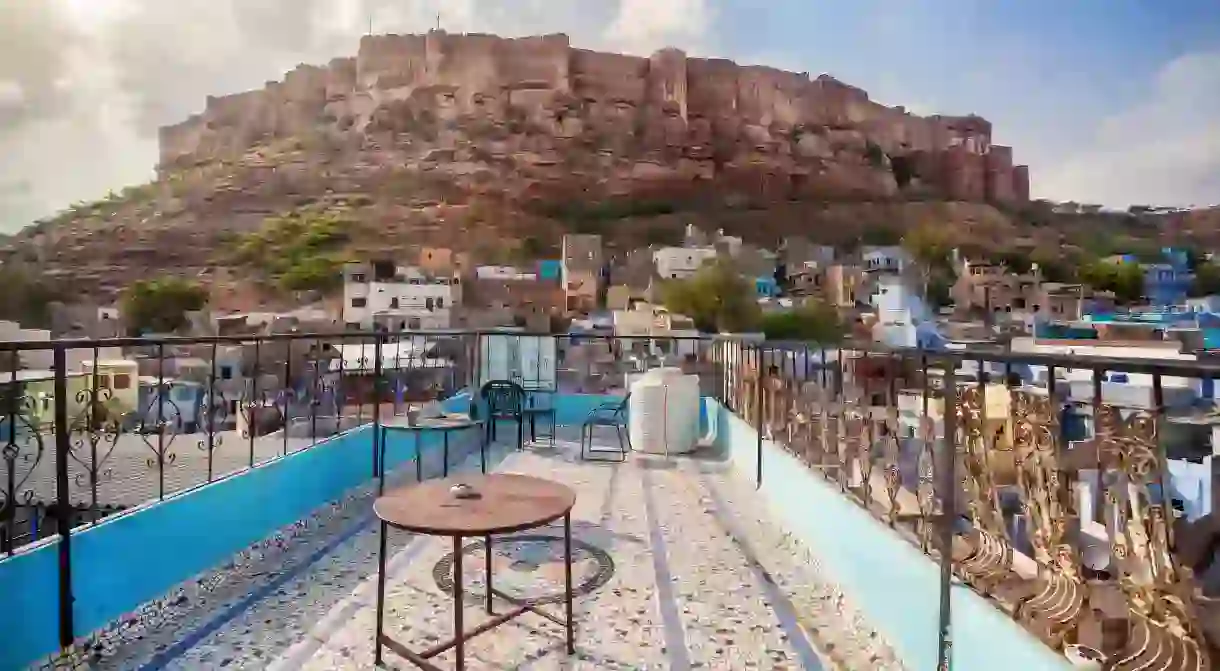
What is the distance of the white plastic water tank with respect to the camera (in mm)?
4973

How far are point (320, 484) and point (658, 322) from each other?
2111cm

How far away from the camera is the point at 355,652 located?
1.92m

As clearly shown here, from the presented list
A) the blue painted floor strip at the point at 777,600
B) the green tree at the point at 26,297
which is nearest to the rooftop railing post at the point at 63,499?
the blue painted floor strip at the point at 777,600

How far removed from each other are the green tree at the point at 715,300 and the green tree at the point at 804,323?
0.85 meters

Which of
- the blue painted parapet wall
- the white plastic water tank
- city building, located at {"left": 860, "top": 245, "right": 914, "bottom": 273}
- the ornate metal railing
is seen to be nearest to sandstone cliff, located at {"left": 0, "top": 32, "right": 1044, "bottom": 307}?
city building, located at {"left": 860, "top": 245, "right": 914, "bottom": 273}

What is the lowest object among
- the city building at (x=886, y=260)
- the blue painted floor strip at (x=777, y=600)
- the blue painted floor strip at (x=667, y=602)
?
the blue painted floor strip at (x=777, y=600)

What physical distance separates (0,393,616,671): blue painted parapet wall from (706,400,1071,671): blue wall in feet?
7.03

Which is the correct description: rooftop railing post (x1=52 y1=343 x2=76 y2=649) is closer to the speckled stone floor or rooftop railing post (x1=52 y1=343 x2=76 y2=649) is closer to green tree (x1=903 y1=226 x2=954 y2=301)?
the speckled stone floor

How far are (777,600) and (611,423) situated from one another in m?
2.84

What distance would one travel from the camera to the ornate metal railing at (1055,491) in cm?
106

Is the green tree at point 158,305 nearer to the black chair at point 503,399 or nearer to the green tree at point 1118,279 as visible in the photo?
the black chair at point 503,399

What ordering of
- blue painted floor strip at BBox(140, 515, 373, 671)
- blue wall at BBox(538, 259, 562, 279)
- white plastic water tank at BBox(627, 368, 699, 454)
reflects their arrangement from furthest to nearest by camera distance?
blue wall at BBox(538, 259, 562, 279)
white plastic water tank at BBox(627, 368, 699, 454)
blue painted floor strip at BBox(140, 515, 373, 671)

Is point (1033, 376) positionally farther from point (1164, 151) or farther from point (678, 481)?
point (1164, 151)

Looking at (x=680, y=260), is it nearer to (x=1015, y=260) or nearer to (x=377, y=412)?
(x=1015, y=260)
